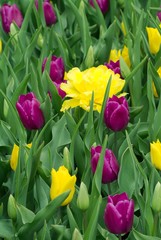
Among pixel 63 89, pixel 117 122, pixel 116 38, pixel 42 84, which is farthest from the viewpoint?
pixel 116 38

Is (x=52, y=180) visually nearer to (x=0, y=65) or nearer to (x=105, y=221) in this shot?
(x=105, y=221)

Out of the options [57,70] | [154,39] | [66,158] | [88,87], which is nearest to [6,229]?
[66,158]

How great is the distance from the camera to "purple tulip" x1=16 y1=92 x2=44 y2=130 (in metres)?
1.61

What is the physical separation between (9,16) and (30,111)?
73 cm

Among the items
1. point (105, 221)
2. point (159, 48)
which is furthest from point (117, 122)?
point (159, 48)

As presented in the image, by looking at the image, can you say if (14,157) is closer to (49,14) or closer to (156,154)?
(156,154)

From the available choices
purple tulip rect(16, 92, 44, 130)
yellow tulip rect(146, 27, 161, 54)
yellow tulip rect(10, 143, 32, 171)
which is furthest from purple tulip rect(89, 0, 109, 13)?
yellow tulip rect(10, 143, 32, 171)

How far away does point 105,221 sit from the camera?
1.34 meters

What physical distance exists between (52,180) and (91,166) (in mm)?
104

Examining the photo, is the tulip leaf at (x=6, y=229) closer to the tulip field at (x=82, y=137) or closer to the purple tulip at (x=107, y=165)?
the tulip field at (x=82, y=137)

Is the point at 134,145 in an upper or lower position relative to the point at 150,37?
lower

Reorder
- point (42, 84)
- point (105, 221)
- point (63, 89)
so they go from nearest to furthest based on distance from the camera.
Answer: point (105, 221) → point (63, 89) → point (42, 84)

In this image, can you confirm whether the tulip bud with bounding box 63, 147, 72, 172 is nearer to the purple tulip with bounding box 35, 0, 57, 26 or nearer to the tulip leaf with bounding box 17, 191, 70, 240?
the tulip leaf with bounding box 17, 191, 70, 240

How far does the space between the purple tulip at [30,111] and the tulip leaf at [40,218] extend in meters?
0.30
